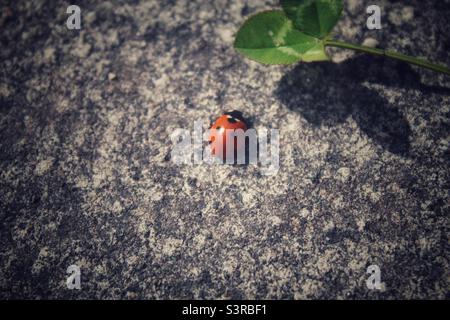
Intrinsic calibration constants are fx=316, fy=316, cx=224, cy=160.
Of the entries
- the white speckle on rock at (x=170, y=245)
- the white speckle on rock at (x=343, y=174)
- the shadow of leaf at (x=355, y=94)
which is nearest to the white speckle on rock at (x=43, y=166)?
the white speckle on rock at (x=170, y=245)

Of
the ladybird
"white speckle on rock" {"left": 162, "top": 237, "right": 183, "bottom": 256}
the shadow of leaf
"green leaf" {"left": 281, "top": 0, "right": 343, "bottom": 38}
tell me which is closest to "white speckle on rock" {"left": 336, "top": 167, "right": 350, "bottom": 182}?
the shadow of leaf

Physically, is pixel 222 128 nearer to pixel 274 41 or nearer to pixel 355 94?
pixel 274 41

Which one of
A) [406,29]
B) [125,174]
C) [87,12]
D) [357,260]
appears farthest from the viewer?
[87,12]

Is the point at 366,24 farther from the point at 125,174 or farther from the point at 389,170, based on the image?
the point at 125,174

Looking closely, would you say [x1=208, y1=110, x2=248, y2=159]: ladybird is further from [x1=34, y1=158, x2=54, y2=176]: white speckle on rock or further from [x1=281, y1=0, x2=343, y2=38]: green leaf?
[x1=34, y1=158, x2=54, y2=176]: white speckle on rock

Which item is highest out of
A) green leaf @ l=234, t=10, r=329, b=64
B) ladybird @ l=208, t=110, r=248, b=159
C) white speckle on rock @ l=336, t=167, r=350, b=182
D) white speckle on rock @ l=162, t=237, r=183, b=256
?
green leaf @ l=234, t=10, r=329, b=64

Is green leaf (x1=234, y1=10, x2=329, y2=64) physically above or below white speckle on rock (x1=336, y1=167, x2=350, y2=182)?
above

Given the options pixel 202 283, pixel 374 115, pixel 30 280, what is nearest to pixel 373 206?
pixel 374 115
